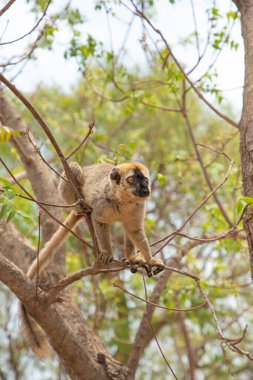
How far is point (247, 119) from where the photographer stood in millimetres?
5234

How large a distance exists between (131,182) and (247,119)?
4.50 ft

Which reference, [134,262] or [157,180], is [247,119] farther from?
[157,180]

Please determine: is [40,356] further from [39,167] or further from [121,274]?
[121,274]

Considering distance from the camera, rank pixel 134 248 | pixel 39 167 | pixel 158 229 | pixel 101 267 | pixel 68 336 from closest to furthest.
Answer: pixel 101 267 < pixel 68 336 < pixel 134 248 < pixel 39 167 < pixel 158 229

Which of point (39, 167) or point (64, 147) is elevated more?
point (64, 147)

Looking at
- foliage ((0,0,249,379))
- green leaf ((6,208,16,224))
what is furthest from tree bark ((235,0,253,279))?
green leaf ((6,208,16,224))

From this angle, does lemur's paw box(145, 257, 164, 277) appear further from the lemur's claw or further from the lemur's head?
the lemur's head

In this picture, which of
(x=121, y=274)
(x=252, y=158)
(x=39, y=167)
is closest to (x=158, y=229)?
(x=121, y=274)

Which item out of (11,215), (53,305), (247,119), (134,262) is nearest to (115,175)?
(134,262)

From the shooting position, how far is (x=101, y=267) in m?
4.89

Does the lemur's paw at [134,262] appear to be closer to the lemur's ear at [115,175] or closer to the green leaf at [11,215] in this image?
the lemur's ear at [115,175]

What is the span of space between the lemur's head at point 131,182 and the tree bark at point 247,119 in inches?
41.7

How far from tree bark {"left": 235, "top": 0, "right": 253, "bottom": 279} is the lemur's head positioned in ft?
3.47

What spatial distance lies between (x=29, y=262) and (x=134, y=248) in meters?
1.63
